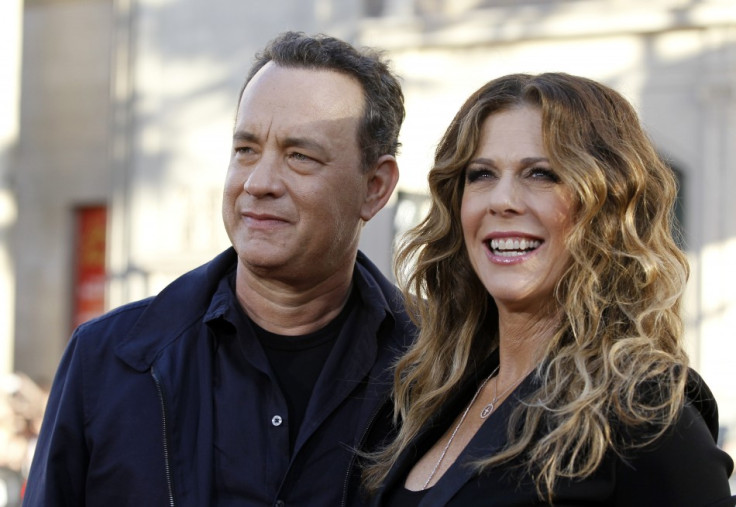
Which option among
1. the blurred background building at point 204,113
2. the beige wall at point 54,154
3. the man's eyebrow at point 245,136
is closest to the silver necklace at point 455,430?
the man's eyebrow at point 245,136

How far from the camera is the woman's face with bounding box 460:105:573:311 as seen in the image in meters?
2.85

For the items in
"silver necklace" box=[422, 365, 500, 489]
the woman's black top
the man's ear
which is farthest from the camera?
the man's ear

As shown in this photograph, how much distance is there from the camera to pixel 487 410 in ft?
10.2

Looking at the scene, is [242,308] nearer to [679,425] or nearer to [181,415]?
[181,415]

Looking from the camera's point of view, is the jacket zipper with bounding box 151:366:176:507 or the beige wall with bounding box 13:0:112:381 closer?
the jacket zipper with bounding box 151:366:176:507

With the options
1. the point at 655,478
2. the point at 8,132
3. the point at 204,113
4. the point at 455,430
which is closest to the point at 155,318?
the point at 455,430

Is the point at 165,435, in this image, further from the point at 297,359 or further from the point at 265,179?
the point at 265,179

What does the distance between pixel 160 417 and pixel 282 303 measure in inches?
19.6

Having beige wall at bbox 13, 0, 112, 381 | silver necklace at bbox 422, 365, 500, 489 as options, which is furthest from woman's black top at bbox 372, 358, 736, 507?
beige wall at bbox 13, 0, 112, 381

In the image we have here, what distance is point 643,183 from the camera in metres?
2.82

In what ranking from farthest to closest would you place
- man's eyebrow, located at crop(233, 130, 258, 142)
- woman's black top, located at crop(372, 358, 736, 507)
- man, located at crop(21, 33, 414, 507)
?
man's eyebrow, located at crop(233, 130, 258, 142) < man, located at crop(21, 33, 414, 507) < woman's black top, located at crop(372, 358, 736, 507)

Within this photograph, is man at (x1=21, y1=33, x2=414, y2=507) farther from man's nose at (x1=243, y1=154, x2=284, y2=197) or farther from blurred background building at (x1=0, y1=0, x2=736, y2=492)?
blurred background building at (x1=0, y1=0, x2=736, y2=492)

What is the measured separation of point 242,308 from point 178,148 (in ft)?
25.3

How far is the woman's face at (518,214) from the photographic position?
2.85 meters
